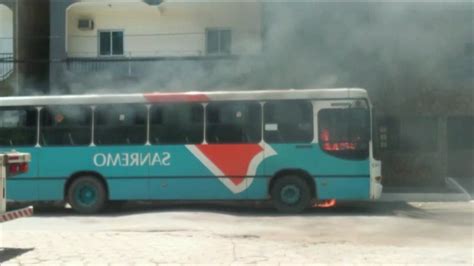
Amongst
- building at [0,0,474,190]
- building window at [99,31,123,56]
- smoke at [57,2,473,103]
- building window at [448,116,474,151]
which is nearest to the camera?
smoke at [57,2,473,103]

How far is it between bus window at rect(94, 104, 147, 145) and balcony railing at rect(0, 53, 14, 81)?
19.1ft

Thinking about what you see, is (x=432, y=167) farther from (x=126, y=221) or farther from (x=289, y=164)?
(x=126, y=221)

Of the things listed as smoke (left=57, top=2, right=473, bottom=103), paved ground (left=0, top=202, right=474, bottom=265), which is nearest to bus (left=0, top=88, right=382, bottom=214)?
paved ground (left=0, top=202, right=474, bottom=265)

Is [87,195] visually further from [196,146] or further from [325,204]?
[325,204]

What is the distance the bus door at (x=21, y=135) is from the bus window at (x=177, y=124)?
1856 millimetres

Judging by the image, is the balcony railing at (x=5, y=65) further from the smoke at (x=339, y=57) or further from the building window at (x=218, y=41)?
the building window at (x=218, y=41)

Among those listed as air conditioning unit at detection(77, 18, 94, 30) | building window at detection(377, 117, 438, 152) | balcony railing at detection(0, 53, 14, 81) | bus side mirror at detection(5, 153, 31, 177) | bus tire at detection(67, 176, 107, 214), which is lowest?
bus tire at detection(67, 176, 107, 214)

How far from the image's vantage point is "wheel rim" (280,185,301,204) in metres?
9.62

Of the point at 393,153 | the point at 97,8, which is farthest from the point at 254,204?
the point at 97,8

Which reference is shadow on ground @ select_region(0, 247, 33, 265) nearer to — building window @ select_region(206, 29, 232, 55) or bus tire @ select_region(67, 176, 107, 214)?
bus tire @ select_region(67, 176, 107, 214)

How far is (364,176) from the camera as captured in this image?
9.46 m

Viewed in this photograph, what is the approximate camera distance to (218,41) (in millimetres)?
13305

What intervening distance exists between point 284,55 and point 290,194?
2.16m

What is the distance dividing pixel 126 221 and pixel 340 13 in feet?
15.0
